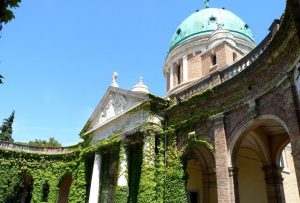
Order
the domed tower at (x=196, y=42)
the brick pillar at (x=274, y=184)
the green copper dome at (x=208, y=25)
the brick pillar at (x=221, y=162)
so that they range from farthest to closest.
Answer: the green copper dome at (x=208, y=25), the domed tower at (x=196, y=42), the brick pillar at (x=274, y=184), the brick pillar at (x=221, y=162)

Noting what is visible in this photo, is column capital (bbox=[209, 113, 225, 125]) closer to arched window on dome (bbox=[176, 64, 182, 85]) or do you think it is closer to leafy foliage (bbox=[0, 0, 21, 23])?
leafy foliage (bbox=[0, 0, 21, 23])

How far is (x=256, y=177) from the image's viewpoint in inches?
794

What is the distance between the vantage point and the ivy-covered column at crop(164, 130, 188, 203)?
54.3ft

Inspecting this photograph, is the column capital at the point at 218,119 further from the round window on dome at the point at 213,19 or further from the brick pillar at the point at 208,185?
the round window on dome at the point at 213,19

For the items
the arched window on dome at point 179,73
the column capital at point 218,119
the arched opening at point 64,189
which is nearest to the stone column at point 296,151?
the column capital at point 218,119

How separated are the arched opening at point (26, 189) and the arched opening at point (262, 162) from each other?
2208 centimetres

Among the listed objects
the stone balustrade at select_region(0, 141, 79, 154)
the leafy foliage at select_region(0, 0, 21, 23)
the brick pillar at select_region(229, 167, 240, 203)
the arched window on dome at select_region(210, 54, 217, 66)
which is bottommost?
the brick pillar at select_region(229, 167, 240, 203)

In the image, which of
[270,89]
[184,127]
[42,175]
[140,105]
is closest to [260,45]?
[270,89]

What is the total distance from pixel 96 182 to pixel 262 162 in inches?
467

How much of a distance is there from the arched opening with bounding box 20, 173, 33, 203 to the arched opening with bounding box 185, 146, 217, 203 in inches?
712

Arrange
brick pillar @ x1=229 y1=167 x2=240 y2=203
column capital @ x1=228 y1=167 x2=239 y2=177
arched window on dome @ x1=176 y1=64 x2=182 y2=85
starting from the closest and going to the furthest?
1. brick pillar @ x1=229 y1=167 x2=240 y2=203
2. column capital @ x1=228 y1=167 x2=239 y2=177
3. arched window on dome @ x1=176 y1=64 x2=182 y2=85

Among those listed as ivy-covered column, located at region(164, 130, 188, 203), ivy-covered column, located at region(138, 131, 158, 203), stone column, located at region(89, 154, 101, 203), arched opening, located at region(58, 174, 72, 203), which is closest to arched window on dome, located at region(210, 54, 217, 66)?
ivy-covered column, located at region(164, 130, 188, 203)

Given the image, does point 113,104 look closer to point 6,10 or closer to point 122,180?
point 122,180

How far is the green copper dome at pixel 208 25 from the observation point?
30875mm
